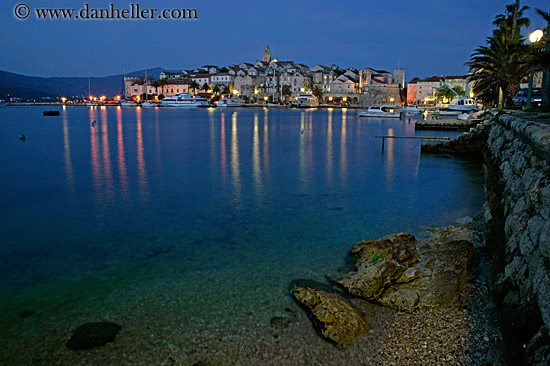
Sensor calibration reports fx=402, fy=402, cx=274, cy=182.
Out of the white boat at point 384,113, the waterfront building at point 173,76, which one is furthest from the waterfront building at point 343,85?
the waterfront building at point 173,76

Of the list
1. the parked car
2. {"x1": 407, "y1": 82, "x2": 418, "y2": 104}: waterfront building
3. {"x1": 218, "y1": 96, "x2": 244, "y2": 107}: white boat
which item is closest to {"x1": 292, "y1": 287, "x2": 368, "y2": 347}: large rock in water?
the parked car

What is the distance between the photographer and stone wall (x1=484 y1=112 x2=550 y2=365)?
16.1ft

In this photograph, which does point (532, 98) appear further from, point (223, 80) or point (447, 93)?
point (223, 80)

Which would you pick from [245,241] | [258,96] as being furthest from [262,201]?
[258,96]

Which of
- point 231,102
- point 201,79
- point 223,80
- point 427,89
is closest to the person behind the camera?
point 427,89

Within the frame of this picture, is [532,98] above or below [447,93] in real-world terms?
below

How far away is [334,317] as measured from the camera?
6.45 meters

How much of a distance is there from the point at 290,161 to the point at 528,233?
1887 centimetres

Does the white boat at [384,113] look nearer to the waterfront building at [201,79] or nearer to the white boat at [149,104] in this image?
the white boat at [149,104]

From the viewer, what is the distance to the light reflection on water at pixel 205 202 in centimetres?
1003

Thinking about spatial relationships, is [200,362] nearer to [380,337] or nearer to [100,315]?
[100,315]

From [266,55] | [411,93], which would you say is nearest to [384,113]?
[411,93]

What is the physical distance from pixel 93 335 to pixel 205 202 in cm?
844

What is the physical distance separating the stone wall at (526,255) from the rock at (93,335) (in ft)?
19.0
